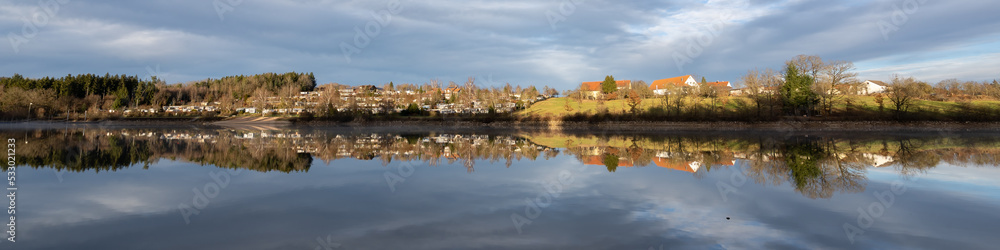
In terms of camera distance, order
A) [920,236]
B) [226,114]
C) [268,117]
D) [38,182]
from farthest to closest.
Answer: [226,114]
[268,117]
[38,182]
[920,236]

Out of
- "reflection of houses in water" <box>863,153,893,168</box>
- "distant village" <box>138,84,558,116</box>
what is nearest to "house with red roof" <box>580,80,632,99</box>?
"distant village" <box>138,84,558,116</box>

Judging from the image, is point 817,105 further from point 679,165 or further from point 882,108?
point 679,165

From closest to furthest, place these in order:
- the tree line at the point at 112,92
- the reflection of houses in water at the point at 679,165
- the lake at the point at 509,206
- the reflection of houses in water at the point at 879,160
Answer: the lake at the point at 509,206
the reflection of houses in water at the point at 679,165
the reflection of houses in water at the point at 879,160
the tree line at the point at 112,92

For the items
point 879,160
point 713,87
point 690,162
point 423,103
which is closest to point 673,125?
point 713,87

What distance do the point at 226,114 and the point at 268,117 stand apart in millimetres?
15652

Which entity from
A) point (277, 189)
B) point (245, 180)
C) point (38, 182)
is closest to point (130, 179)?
point (38, 182)

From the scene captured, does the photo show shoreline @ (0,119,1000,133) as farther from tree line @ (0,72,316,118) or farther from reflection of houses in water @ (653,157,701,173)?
tree line @ (0,72,316,118)

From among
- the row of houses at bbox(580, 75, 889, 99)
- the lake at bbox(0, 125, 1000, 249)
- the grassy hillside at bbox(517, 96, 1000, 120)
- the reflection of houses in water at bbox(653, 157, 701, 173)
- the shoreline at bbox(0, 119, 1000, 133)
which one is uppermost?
the row of houses at bbox(580, 75, 889, 99)

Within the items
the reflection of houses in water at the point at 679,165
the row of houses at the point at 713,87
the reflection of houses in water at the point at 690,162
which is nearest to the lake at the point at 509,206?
the reflection of houses in water at the point at 679,165

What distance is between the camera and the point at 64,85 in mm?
110938

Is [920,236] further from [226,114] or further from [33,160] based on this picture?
[226,114]

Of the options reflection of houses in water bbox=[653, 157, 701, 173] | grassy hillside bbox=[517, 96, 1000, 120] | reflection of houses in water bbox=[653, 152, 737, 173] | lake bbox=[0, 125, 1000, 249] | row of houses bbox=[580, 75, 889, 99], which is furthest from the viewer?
row of houses bbox=[580, 75, 889, 99]

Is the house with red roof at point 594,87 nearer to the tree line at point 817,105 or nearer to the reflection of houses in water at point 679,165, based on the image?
the tree line at point 817,105

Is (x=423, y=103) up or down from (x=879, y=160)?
up
